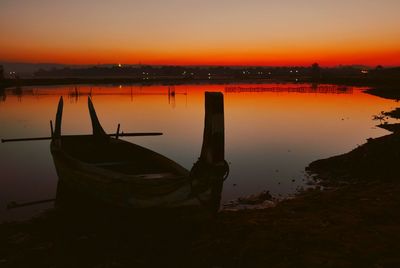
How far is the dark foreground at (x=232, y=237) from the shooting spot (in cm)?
821

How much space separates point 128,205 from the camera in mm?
10828

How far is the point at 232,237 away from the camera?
31.5 ft

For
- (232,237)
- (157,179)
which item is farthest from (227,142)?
(232,237)

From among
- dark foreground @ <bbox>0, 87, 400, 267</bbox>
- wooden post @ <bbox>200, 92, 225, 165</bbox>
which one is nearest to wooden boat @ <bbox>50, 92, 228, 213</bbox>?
wooden post @ <bbox>200, 92, 225, 165</bbox>

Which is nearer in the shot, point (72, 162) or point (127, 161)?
point (72, 162)

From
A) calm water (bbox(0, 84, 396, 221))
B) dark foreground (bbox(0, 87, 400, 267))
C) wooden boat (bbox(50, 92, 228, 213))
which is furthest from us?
calm water (bbox(0, 84, 396, 221))

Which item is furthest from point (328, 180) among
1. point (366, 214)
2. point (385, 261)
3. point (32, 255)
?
point (32, 255)

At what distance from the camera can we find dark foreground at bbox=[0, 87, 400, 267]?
8211 mm

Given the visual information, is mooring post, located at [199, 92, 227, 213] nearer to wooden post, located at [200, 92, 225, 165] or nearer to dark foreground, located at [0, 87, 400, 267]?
wooden post, located at [200, 92, 225, 165]

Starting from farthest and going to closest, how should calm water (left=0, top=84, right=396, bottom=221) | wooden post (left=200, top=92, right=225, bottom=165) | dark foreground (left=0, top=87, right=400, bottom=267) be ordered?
calm water (left=0, top=84, right=396, bottom=221) < wooden post (left=200, top=92, right=225, bottom=165) < dark foreground (left=0, top=87, right=400, bottom=267)

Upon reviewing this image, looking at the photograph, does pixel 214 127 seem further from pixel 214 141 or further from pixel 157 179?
pixel 157 179

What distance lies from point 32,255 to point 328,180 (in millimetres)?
12190

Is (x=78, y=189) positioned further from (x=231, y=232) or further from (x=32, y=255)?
(x=231, y=232)

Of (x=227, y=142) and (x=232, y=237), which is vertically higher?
(x=232, y=237)
